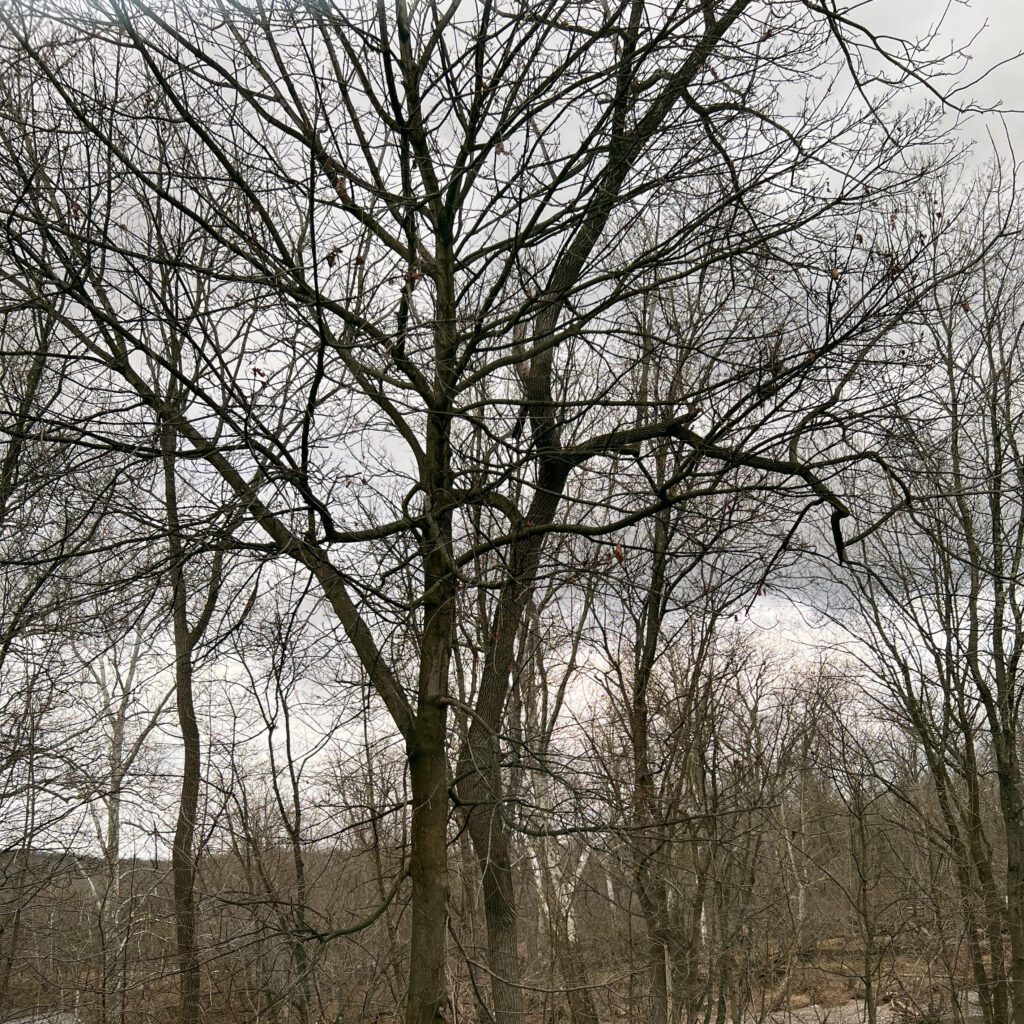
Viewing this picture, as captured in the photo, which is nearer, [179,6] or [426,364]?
[179,6]

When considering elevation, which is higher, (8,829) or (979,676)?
(979,676)

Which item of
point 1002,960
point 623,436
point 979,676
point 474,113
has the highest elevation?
point 474,113

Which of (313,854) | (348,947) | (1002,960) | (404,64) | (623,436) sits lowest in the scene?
(1002,960)

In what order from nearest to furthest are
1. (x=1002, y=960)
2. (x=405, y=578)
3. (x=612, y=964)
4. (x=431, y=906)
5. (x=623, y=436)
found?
(x=431, y=906)
(x=623, y=436)
(x=405, y=578)
(x=612, y=964)
(x=1002, y=960)

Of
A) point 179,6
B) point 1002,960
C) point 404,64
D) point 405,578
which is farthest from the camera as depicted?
point 1002,960

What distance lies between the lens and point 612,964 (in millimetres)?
9953

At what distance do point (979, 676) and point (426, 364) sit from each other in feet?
33.4

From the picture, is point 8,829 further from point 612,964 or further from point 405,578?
point 405,578

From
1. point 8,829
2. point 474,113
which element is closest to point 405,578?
point 474,113

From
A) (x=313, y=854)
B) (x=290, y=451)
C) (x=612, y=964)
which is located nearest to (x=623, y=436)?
(x=290, y=451)

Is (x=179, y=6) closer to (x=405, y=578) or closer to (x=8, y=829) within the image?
(x=405, y=578)

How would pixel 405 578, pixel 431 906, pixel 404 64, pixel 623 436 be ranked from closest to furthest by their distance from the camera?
pixel 404 64, pixel 431 906, pixel 623 436, pixel 405 578

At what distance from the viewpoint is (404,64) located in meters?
4.04

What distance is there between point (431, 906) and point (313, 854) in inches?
191
